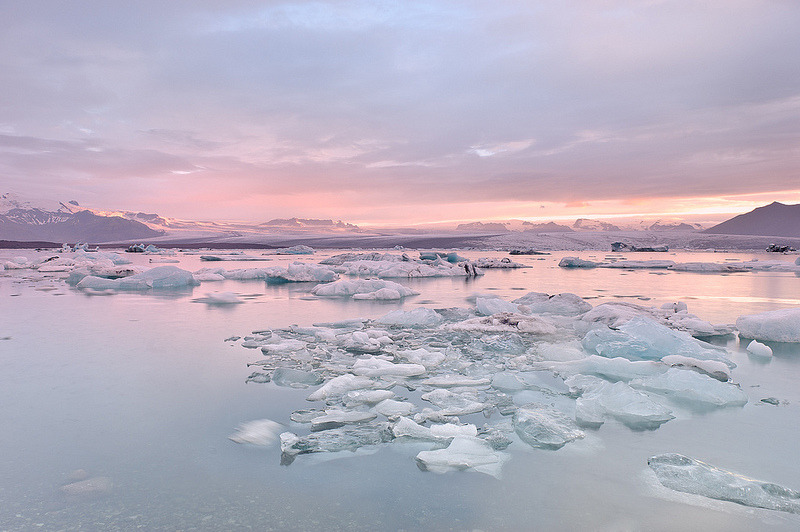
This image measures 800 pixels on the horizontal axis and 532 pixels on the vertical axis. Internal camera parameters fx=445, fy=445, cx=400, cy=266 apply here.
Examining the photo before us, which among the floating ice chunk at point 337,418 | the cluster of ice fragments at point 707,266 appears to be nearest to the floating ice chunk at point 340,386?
the floating ice chunk at point 337,418

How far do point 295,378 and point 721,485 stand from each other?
119 inches

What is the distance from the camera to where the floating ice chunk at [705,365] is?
393cm

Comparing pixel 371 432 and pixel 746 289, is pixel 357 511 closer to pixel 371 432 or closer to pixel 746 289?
pixel 371 432

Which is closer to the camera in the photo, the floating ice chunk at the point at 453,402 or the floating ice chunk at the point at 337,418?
the floating ice chunk at the point at 337,418

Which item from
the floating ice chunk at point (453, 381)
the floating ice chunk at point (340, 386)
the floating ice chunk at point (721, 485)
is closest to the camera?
the floating ice chunk at point (721, 485)

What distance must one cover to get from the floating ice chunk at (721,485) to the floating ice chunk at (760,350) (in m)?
3.58

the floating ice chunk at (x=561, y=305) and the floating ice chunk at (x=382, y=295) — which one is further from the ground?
the floating ice chunk at (x=561, y=305)

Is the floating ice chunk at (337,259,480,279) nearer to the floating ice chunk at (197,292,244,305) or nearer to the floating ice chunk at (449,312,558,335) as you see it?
the floating ice chunk at (197,292,244,305)

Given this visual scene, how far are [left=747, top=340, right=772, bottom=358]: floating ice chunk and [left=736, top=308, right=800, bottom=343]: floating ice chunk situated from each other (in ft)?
2.79

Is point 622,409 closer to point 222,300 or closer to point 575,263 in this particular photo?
point 222,300

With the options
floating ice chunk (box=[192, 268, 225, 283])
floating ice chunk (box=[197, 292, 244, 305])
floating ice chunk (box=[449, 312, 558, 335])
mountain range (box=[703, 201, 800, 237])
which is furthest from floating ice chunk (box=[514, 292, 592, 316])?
mountain range (box=[703, 201, 800, 237])

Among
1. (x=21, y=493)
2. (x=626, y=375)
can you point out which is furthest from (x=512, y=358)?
(x=21, y=493)

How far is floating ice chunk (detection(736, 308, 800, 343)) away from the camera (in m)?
5.63

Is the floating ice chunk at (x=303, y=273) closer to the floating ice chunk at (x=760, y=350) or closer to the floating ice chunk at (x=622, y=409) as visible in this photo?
the floating ice chunk at (x=760, y=350)
